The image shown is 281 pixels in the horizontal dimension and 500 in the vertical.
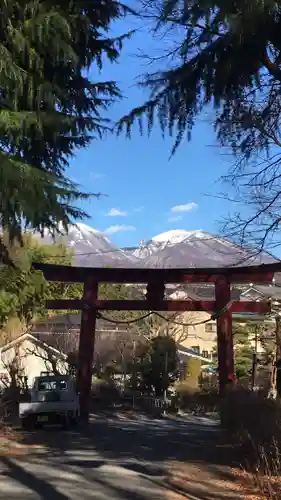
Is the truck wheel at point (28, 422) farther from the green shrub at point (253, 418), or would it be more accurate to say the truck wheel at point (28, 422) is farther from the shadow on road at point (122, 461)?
the green shrub at point (253, 418)

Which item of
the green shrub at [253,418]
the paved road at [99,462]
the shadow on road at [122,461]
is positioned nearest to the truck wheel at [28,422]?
the shadow on road at [122,461]

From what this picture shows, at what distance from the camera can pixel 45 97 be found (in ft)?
33.9

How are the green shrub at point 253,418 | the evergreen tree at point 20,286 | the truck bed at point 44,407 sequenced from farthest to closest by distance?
the truck bed at point 44,407 → the evergreen tree at point 20,286 → the green shrub at point 253,418

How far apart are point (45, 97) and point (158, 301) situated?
12.1 m

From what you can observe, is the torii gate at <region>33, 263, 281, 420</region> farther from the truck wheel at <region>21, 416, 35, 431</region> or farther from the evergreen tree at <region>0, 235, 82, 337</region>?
the evergreen tree at <region>0, 235, 82, 337</region>

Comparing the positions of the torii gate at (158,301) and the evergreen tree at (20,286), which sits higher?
the torii gate at (158,301)

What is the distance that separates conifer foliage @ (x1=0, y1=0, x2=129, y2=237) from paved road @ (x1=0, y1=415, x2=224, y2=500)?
4.03 m

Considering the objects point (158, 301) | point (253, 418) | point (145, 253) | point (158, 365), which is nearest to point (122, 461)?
point (253, 418)

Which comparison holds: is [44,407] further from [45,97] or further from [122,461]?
[45,97]

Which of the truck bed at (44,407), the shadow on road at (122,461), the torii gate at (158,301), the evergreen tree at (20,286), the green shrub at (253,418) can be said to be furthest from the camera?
the torii gate at (158,301)

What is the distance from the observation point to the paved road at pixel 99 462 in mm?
9109

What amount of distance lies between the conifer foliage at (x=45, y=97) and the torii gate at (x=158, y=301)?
9.00m

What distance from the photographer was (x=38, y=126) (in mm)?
9992

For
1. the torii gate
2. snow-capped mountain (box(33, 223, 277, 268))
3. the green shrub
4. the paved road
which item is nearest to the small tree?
snow-capped mountain (box(33, 223, 277, 268))
